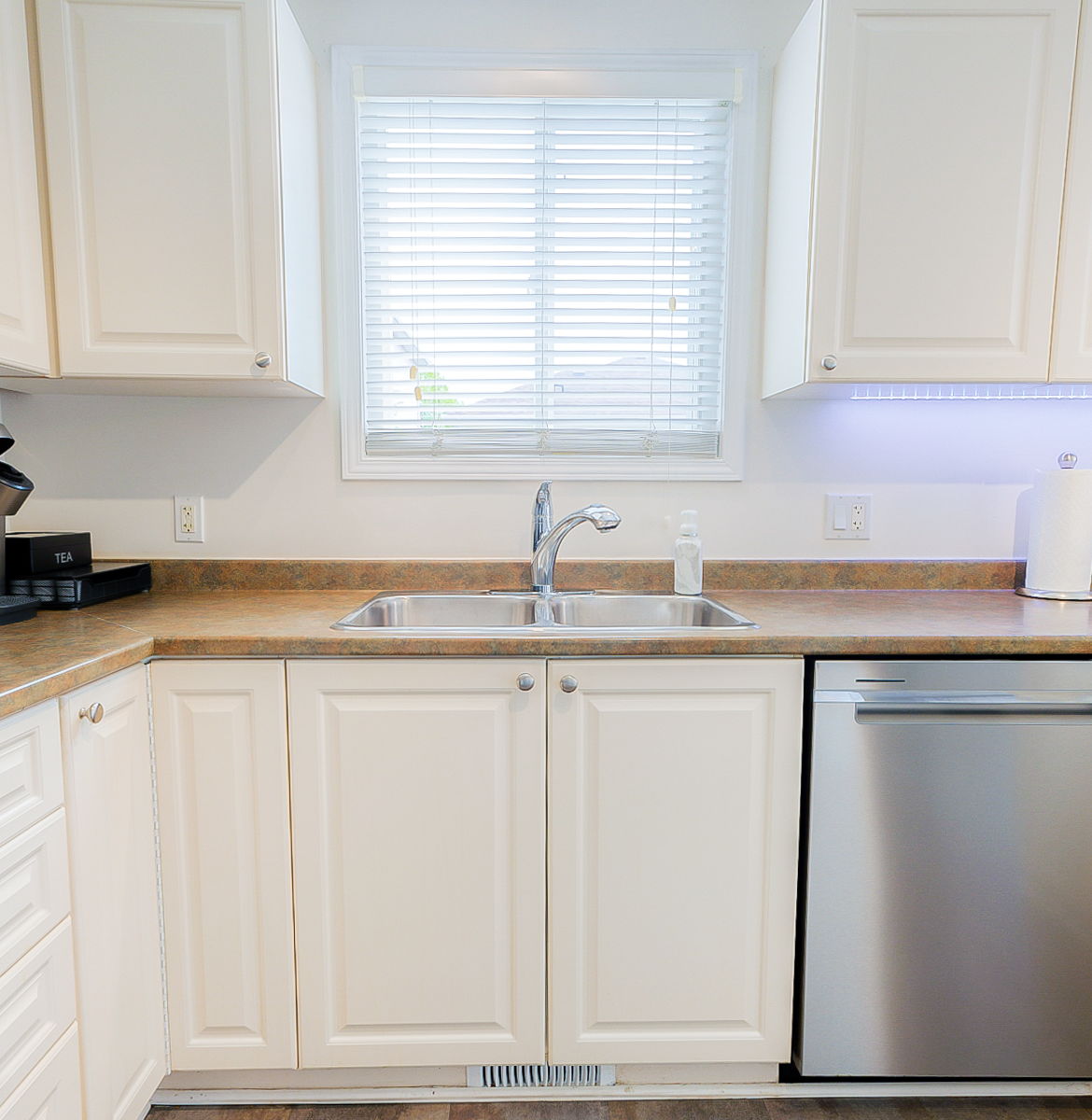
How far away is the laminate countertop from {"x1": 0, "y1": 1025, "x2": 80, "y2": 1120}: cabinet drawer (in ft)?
1.74

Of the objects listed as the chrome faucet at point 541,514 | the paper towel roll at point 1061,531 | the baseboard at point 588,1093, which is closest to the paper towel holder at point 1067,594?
the paper towel roll at point 1061,531

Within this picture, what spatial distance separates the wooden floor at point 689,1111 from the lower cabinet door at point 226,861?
0.47ft

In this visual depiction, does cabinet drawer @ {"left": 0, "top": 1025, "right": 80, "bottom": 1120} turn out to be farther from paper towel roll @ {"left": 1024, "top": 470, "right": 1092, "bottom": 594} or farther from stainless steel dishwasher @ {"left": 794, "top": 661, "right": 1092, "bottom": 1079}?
paper towel roll @ {"left": 1024, "top": 470, "right": 1092, "bottom": 594}

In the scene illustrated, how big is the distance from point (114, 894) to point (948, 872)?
149cm

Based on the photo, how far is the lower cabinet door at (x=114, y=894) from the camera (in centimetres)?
110

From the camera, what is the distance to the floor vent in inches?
56.7

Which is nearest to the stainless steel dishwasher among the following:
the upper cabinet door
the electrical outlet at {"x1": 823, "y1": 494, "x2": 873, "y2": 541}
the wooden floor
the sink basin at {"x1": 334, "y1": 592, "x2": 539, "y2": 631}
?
the wooden floor

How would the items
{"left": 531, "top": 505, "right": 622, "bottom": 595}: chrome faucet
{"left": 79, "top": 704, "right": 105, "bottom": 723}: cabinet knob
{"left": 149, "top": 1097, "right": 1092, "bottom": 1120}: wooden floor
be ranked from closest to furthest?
1. {"left": 79, "top": 704, "right": 105, "bottom": 723}: cabinet knob
2. {"left": 149, "top": 1097, "right": 1092, "bottom": 1120}: wooden floor
3. {"left": 531, "top": 505, "right": 622, "bottom": 595}: chrome faucet

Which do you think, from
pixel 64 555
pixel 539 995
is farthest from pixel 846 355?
pixel 64 555

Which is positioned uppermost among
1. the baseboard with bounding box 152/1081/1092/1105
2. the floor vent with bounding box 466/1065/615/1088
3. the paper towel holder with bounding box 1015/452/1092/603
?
the paper towel holder with bounding box 1015/452/1092/603

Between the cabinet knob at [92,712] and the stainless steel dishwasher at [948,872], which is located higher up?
the cabinet knob at [92,712]

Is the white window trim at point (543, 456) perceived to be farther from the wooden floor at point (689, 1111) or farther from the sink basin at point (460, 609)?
the wooden floor at point (689, 1111)

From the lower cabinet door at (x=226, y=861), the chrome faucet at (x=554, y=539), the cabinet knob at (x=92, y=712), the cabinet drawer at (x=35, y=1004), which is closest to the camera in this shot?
the cabinet drawer at (x=35, y=1004)

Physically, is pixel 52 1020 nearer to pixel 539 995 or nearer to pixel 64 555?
pixel 539 995
